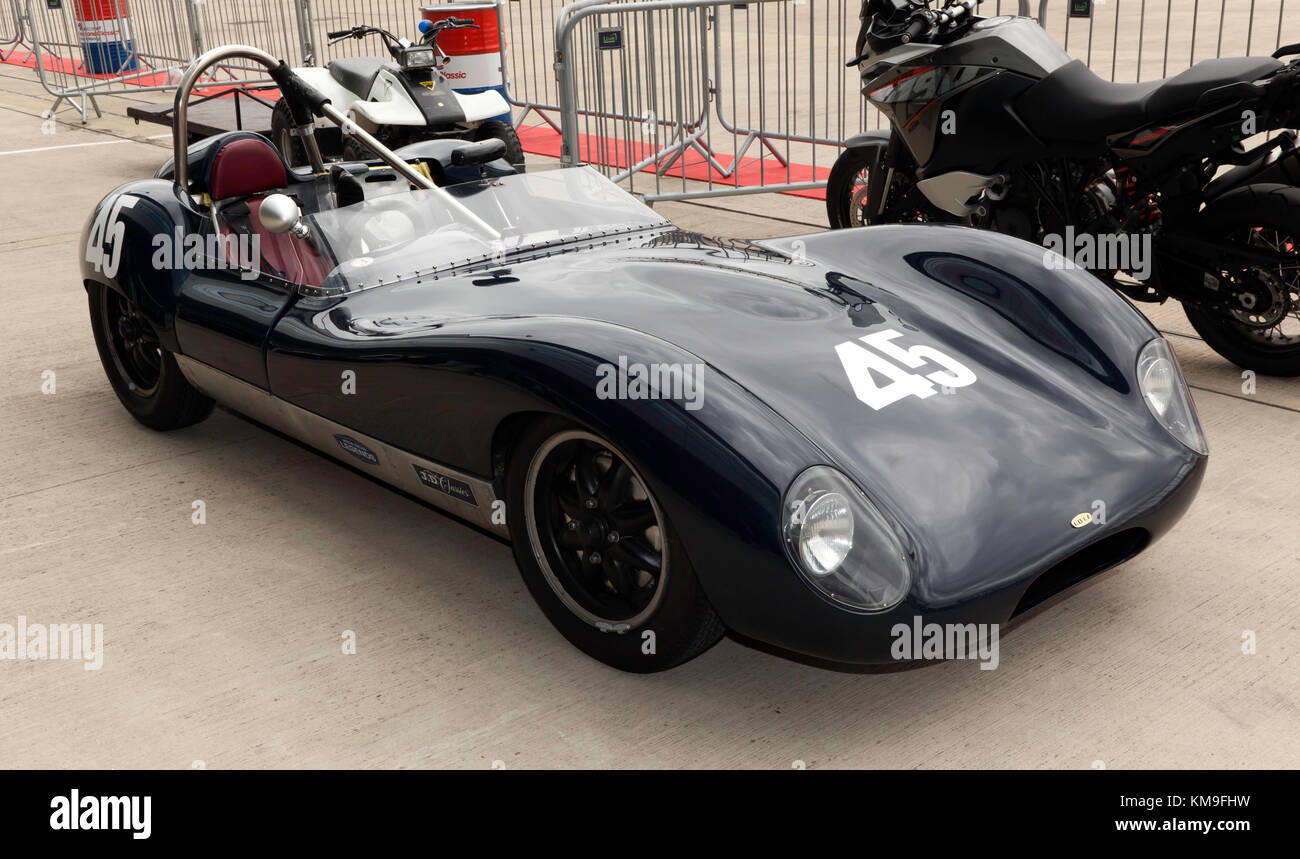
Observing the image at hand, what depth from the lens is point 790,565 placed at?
254 cm

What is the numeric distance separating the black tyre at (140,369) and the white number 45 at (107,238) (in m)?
0.16

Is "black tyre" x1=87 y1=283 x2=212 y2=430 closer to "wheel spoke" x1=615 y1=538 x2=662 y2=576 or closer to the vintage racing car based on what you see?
the vintage racing car

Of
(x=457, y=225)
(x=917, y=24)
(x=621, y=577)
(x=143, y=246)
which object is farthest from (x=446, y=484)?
(x=917, y=24)

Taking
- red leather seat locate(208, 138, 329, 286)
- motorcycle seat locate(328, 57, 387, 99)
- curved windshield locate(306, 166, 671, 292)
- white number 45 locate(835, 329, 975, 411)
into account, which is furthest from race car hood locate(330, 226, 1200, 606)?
motorcycle seat locate(328, 57, 387, 99)

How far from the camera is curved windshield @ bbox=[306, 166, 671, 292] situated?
12.6 feet

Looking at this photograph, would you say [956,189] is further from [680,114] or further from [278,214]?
[680,114]

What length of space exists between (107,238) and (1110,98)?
3.78m

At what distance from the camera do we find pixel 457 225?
396 centimetres

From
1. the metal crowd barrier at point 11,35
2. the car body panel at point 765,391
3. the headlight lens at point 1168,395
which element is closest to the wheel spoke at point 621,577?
the car body panel at point 765,391

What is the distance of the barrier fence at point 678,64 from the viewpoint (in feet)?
26.6
